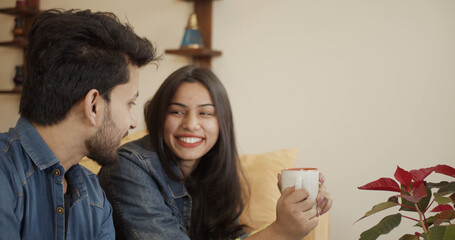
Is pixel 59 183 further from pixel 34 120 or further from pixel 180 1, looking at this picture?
pixel 180 1

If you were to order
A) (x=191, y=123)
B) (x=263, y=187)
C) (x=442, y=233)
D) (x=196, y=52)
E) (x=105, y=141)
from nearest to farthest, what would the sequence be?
(x=442, y=233)
(x=105, y=141)
(x=191, y=123)
(x=263, y=187)
(x=196, y=52)

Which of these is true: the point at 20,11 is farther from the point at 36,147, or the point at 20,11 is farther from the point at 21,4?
the point at 36,147

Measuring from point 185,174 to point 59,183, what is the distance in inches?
24.5

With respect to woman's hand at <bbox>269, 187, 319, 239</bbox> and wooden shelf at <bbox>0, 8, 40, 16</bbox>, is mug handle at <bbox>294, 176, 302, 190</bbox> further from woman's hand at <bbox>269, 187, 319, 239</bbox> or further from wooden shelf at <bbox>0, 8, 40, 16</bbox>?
wooden shelf at <bbox>0, 8, 40, 16</bbox>

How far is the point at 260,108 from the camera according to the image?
2592 mm

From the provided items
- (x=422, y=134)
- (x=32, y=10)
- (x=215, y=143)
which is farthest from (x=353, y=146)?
(x=32, y=10)

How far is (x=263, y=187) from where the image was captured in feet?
6.50

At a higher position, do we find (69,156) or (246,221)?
(69,156)

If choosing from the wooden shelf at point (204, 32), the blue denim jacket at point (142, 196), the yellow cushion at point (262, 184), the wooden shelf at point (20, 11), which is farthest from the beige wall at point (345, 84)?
the wooden shelf at point (20, 11)

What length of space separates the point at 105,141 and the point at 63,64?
213 mm

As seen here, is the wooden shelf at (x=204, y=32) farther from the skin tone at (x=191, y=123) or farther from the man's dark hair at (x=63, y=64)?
the man's dark hair at (x=63, y=64)

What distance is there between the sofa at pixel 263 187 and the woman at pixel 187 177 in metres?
0.10

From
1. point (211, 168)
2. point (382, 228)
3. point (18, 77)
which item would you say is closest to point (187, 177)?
point (211, 168)

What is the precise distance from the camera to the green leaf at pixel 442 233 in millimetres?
729
